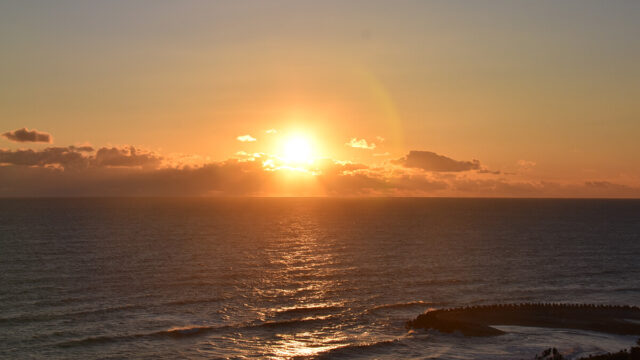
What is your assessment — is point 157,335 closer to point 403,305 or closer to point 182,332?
point 182,332

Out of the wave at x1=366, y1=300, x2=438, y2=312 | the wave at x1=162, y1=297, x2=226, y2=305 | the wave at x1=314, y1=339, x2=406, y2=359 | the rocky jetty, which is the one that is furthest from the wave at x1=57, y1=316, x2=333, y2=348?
the rocky jetty

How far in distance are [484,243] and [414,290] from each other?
2389 inches

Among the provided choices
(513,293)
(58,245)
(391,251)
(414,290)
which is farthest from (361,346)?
(58,245)

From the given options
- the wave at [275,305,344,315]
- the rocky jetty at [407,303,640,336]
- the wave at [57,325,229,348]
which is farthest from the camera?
the wave at [275,305,344,315]

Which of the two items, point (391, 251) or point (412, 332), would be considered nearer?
point (412, 332)

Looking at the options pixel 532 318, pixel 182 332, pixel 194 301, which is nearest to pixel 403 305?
pixel 532 318

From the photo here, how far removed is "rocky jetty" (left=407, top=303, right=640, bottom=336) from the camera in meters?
50.5

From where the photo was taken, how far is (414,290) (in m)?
67.3

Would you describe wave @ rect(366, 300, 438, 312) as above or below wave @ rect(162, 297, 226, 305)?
above

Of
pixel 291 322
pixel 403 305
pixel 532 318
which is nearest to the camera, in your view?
pixel 291 322

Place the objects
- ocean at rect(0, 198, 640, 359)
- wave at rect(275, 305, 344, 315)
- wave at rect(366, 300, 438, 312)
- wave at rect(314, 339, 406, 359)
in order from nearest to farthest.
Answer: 1. wave at rect(314, 339, 406, 359)
2. ocean at rect(0, 198, 640, 359)
3. wave at rect(275, 305, 344, 315)
4. wave at rect(366, 300, 438, 312)

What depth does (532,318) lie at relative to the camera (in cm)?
5444

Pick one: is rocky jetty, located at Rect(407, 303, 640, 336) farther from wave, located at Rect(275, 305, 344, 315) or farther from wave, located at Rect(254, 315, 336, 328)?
wave, located at Rect(275, 305, 344, 315)

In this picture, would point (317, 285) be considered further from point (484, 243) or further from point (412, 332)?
point (484, 243)
